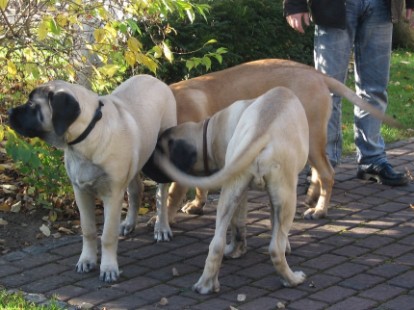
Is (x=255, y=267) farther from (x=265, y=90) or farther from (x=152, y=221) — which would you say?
(x=265, y=90)

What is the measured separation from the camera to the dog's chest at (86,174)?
548 cm

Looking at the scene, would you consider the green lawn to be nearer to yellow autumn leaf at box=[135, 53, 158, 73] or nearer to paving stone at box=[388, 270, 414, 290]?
yellow autumn leaf at box=[135, 53, 158, 73]

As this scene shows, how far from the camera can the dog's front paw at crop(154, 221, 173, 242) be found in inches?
254

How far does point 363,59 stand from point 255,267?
2.81 m

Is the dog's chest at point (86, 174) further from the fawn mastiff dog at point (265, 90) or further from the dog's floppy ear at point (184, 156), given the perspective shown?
the fawn mastiff dog at point (265, 90)

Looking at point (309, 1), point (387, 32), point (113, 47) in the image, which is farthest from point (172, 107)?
point (387, 32)

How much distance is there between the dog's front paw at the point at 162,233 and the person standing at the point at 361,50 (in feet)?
6.76

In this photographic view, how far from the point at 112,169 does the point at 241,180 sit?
907mm

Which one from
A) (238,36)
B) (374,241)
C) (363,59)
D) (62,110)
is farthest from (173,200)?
(238,36)

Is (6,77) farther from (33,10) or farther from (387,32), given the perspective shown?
(387,32)

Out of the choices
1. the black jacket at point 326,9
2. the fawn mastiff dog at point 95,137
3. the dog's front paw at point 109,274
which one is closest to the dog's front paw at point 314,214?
the fawn mastiff dog at point 95,137

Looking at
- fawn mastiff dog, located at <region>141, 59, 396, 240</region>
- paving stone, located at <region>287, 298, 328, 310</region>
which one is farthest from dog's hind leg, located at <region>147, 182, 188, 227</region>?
paving stone, located at <region>287, 298, 328, 310</region>

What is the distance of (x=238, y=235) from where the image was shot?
19.7 feet

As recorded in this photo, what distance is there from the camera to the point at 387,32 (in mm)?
7633
